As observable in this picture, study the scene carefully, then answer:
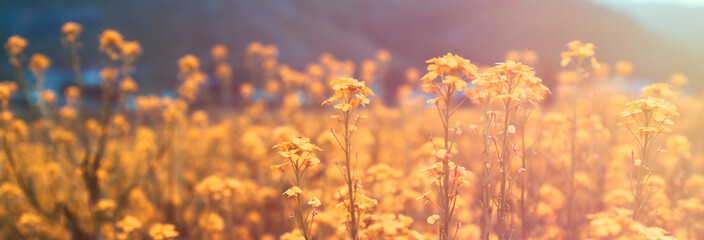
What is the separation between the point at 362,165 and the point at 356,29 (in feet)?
138

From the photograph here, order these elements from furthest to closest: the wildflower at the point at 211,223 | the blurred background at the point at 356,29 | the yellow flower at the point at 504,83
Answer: the blurred background at the point at 356,29 → the wildflower at the point at 211,223 → the yellow flower at the point at 504,83

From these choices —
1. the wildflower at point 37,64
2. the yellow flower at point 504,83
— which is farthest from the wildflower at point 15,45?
the yellow flower at point 504,83

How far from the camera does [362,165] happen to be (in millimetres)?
5609

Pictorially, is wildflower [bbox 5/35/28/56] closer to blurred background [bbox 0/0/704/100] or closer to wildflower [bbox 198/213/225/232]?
wildflower [bbox 198/213/225/232]

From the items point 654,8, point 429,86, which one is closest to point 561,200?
point 429,86

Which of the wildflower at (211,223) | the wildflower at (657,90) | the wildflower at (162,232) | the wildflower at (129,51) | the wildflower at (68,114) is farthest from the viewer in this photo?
the wildflower at (68,114)

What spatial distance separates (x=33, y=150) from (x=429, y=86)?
8439mm

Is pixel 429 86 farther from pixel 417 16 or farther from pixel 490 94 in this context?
pixel 417 16

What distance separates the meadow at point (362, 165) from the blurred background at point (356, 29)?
25.2m

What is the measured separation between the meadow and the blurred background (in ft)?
82.5

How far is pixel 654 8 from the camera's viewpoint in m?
49.4

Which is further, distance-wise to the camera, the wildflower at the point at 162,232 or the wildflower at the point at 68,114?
the wildflower at the point at 68,114

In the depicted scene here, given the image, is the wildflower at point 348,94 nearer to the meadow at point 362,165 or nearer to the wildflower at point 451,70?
the meadow at point 362,165

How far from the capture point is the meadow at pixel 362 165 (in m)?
2.13
